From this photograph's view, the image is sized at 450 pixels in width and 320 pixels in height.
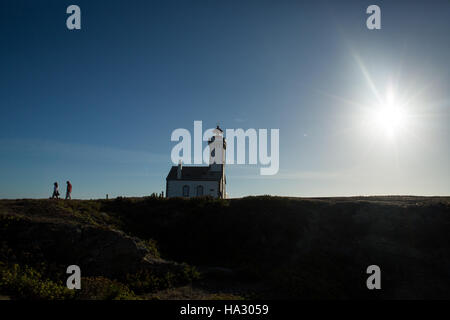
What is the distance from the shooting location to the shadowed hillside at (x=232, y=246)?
39.4 feet

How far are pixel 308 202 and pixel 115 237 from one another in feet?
42.8

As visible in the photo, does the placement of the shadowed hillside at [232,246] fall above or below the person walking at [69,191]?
below

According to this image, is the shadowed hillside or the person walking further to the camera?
the person walking

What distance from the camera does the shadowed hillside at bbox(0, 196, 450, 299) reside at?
1202cm

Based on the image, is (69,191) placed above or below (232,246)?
above

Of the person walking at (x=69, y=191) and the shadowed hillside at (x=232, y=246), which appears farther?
the person walking at (x=69, y=191)

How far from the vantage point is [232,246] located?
1670 centimetres

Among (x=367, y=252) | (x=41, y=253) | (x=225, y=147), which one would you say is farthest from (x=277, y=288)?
(x=225, y=147)

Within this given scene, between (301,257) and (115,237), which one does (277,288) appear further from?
(115,237)

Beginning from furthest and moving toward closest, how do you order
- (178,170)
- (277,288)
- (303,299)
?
1. (178,170)
2. (277,288)
3. (303,299)

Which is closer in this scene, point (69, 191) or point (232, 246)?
point (232, 246)

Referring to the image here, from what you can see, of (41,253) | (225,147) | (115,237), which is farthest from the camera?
(225,147)

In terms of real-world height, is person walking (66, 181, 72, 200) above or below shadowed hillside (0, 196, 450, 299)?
above
